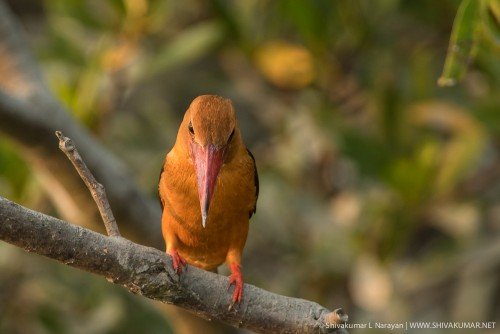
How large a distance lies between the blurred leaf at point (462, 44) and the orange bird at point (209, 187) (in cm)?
76

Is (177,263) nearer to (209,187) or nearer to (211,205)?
(209,187)

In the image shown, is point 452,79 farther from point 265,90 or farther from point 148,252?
point 265,90

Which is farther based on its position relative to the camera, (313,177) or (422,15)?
(313,177)

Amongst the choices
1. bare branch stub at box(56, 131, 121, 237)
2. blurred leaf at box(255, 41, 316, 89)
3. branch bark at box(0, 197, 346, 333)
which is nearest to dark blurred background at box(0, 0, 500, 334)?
blurred leaf at box(255, 41, 316, 89)

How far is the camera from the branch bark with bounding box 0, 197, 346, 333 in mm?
2350

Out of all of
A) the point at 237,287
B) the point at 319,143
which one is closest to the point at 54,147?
the point at 237,287

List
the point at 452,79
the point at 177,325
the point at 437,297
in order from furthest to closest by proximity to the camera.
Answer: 1. the point at 437,297
2. the point at 177,325
3. the point at 452,79

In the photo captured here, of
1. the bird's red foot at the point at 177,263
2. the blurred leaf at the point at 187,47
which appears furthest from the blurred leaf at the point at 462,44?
the blurred leaf at the point at 187,47

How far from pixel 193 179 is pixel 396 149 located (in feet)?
6.49

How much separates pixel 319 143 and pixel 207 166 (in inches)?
92.8

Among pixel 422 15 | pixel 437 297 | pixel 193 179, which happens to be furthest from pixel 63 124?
pixel 437 297

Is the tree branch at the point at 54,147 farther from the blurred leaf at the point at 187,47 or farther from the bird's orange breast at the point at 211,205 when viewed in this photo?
the blurred leaf at the point at 187,47

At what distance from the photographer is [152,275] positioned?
263 cm

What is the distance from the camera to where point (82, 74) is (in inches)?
196
